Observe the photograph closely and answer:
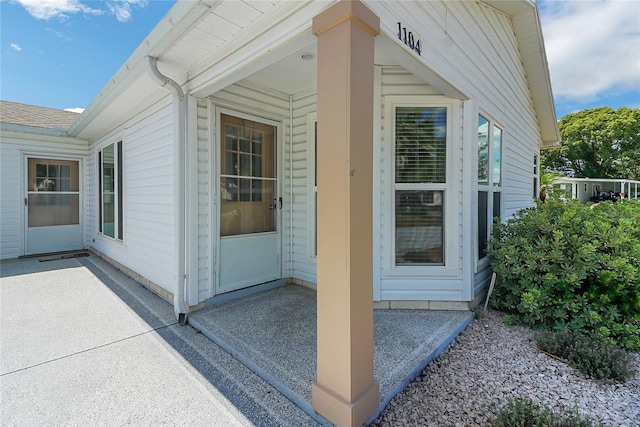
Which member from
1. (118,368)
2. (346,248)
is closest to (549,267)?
(346,248)

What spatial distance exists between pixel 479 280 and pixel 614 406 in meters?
1.80

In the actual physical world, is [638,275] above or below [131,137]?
below

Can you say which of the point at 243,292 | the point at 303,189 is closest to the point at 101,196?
the point at 243,292

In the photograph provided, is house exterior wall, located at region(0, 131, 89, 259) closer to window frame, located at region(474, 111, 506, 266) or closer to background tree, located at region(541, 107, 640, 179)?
window frame, located at region(474, 111, 506, 266)

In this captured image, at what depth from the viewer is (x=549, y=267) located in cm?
293

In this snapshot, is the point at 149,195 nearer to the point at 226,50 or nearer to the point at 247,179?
the point at 247,179

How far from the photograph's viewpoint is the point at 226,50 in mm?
2531

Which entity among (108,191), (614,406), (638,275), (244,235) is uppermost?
(108,191)

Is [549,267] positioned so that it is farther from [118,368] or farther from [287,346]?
[118,368]

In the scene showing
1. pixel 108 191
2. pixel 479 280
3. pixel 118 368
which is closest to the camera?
pixel 118 368

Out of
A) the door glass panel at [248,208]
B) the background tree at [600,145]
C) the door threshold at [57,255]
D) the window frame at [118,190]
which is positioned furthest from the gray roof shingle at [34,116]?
the background tree at [600,145]

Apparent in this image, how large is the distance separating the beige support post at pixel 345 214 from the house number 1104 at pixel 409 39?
1.44ft

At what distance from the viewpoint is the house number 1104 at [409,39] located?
202 centimetres

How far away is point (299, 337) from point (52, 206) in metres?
6.92
